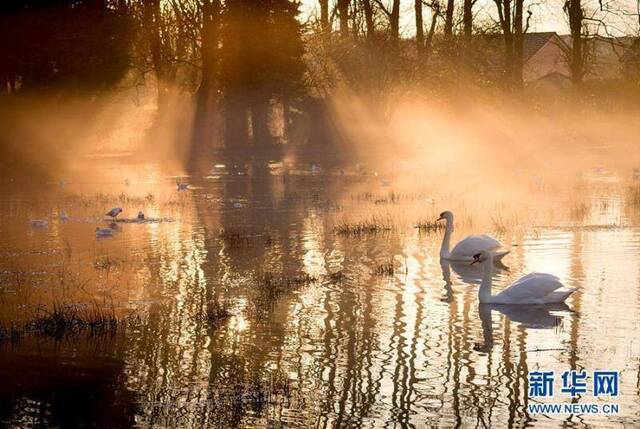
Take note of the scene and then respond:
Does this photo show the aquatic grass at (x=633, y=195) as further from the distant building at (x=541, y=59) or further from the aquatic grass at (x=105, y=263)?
the distant building at (x=541, y=59)

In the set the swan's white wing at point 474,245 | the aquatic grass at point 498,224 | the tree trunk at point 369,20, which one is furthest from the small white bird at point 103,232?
the tree trunk at point 369,20

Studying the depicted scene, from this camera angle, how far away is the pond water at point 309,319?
377 inches

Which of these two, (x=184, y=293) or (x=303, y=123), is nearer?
(x=184, y=293)

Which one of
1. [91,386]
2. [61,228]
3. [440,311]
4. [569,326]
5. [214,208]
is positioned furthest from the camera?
[214,208]

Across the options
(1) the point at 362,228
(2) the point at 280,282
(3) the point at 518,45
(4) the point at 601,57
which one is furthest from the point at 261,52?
(4) the point at 601,57

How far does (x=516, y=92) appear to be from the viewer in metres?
56.7

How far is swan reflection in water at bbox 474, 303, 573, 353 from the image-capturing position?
12602 millimetres

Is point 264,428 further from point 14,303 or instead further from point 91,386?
point 14,303

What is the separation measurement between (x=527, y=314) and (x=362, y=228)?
8161 millimetres

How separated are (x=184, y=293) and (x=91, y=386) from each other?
4.55m

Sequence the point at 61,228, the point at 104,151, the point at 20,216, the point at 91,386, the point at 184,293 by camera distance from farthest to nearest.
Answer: the point at 104,151
the point at 20,216
the point at 61,228
the point at 184,293
the point at 91,386

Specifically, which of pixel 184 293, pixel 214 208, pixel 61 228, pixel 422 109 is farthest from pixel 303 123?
pixel 184 293

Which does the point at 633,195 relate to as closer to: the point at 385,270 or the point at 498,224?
the point at 498,224

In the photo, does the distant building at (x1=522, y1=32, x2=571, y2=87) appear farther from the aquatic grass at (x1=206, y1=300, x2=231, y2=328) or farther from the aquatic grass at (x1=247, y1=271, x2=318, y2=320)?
the aquatic grass at (x1=206, y1=300, x2=231, y2=328)
